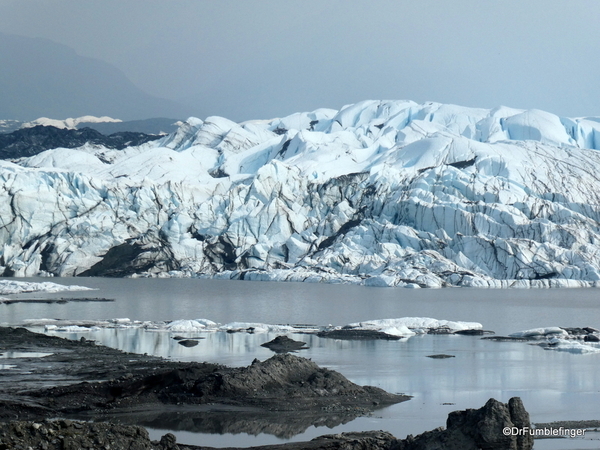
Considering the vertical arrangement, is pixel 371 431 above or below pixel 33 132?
below

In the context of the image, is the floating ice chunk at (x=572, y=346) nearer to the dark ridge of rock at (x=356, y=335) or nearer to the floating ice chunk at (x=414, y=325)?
the floating ice chunk at (x=414, y=325)

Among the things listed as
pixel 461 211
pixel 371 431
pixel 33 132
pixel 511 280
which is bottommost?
pixel 371 431

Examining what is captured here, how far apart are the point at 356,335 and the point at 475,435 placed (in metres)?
15.9

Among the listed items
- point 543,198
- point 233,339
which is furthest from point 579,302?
point 233,339

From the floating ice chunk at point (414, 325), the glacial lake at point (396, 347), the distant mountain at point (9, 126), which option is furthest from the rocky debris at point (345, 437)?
the distant mountain at point (9, 126)

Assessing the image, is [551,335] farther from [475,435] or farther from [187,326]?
[475,435]

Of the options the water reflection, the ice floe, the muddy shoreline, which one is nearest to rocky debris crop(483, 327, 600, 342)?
the muddy shoreline

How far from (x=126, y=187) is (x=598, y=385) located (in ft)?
185

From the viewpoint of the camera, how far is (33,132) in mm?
104000

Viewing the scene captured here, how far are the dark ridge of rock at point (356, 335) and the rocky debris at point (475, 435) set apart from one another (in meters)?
15.0

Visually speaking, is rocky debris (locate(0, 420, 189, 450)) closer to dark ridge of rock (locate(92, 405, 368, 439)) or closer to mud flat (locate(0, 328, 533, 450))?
mud flat (locate(0, 328, 533, 450))

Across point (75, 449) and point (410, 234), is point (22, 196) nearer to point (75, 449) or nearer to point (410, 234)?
point (410, 234)

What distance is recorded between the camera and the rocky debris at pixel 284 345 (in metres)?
21.6

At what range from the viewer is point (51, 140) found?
102m
